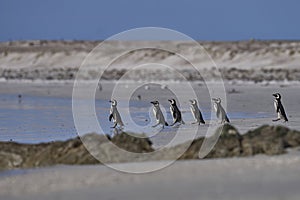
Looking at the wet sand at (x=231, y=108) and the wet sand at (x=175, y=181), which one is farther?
the wet sand at (x=231, y=108)

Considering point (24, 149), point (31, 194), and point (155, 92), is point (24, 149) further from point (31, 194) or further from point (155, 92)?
point (155, 92)

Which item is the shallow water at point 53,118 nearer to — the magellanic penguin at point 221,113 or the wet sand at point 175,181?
the magellanic penguin at point 221,113

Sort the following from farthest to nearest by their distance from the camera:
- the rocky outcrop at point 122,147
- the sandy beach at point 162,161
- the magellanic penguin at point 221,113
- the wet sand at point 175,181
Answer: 1. the magellanic penguin at point 221,113
2. the rocky outcrop at point 122,147
3. the sandy beach at point 162,161
4. the wet sand at point 175,181

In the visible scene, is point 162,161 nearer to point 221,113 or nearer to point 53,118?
point 221,113

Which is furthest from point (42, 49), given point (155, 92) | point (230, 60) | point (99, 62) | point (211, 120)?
point (211, 120)

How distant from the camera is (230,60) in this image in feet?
190

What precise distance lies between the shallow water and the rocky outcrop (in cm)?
303

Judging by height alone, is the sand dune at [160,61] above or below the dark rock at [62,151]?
above

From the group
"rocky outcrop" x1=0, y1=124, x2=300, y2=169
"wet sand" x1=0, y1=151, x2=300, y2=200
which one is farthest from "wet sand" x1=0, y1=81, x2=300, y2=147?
"wet sand" x1=0, y1=151, x2=300, y2=200

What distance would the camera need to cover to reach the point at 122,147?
12266mm

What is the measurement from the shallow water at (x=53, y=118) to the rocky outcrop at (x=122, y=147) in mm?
3025

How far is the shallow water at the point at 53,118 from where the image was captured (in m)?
16.5

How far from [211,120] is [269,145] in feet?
22.8

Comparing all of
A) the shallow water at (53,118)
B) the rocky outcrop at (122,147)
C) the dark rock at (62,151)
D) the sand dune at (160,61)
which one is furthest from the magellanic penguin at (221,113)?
the sand dune at (160,61)
